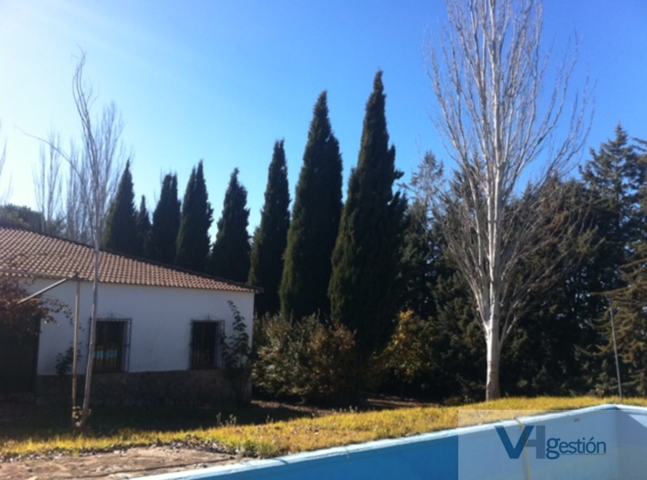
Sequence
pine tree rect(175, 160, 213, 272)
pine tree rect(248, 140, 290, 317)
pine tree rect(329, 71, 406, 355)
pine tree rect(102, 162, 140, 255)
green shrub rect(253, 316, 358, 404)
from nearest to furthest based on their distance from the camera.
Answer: green shrub rect(253, 316, 358, 404) < pine tree rect(329, 71, 406, 355) < pine tree rect(248, 140, 290, 317) < pine tree rect(175, 160, 213, 272) < pine tree rect(102, 162, 140, 255)

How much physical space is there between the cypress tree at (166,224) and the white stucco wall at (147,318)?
1730 centimetres

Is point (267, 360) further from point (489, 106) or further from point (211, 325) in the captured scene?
point (489, 106)

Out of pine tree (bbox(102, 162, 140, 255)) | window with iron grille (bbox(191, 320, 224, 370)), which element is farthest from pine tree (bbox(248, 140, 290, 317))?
pine tree (bbox(102, 162, 140, 255))

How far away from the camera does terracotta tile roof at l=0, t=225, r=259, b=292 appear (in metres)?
16.2

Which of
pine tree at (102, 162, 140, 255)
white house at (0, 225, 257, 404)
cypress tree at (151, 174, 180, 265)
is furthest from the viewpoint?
pine tree at (102, 162, 140, 255)

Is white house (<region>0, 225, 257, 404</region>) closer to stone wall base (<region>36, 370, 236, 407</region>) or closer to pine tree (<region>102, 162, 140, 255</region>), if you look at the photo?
stone wall base (<region>36, 370, 236, 407</region>)

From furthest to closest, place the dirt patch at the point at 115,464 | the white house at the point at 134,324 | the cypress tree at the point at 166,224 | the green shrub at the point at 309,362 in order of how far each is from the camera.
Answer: the cypress tree at the point at 166,224 < the green shrub at the point at 309,362 < the white house at the point at 134,324 < the dirt patch at the point at 115,464

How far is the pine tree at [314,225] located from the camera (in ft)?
78.5

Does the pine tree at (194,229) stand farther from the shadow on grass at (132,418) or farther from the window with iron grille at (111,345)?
the window with iron grille at (111,345)

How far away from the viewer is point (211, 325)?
19.8 m

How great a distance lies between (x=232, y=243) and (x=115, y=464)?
2683 cm

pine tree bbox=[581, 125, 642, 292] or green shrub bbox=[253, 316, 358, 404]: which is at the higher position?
pine tree bbox=[581, 125, 642, 292]

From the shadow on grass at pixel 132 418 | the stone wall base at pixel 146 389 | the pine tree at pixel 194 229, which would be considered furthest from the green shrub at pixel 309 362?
the pine tree at pixel 194 229

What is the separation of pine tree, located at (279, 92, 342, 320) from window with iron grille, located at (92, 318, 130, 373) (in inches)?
300
